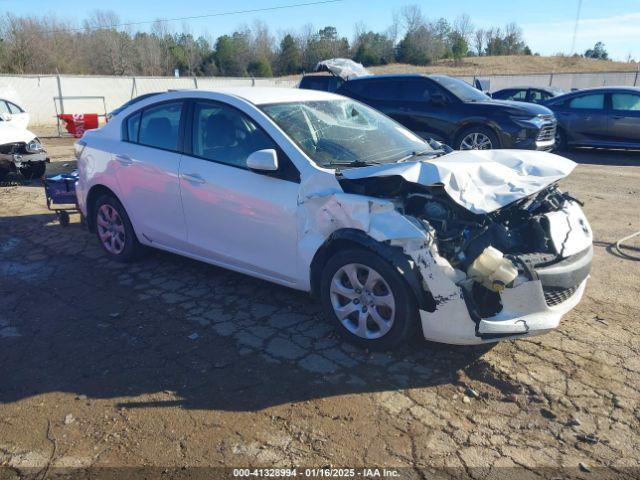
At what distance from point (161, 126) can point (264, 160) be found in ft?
5.38

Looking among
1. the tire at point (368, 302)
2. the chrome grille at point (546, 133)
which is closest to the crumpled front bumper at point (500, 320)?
the tire at point (368, 302)

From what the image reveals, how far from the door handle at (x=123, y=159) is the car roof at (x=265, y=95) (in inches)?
29.0

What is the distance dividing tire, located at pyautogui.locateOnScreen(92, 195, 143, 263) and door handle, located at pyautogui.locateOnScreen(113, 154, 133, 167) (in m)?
0.43

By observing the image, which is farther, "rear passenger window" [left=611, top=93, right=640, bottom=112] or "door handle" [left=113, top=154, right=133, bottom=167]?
"rear passenger window" [left=611, top=93, right=640, bottom=112]

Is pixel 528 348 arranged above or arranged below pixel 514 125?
below

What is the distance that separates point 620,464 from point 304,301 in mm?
2572

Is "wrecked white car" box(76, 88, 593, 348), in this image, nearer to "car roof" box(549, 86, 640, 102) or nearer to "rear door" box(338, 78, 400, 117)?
"rear door" box(338, 78, 400, 117)

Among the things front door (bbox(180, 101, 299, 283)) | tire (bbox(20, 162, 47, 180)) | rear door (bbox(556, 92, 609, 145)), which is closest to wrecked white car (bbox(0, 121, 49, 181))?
tire (bbox(20, 162, 47, 180))

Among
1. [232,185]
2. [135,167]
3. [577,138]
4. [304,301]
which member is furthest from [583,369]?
[577,138]

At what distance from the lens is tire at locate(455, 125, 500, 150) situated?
10211 mm

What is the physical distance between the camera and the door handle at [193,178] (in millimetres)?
4504

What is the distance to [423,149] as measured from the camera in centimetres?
474

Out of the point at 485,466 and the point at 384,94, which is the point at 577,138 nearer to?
the point at 384,94

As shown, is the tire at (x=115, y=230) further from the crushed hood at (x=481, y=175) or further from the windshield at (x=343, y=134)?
the crushed hood at (x=481, y=175)
